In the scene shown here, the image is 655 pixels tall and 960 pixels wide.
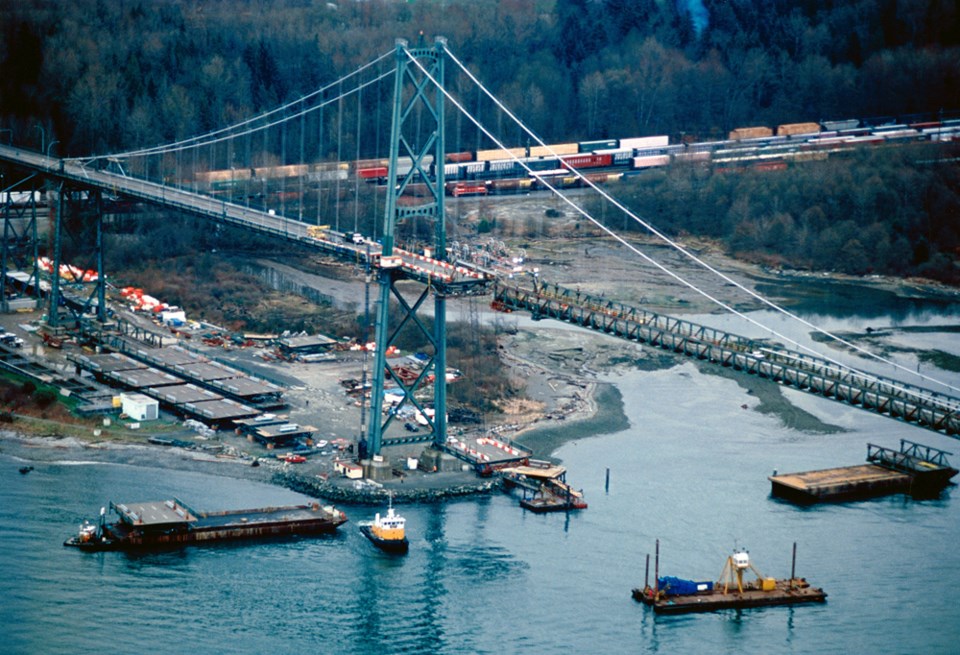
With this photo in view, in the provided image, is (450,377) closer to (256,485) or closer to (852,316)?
(256,485)

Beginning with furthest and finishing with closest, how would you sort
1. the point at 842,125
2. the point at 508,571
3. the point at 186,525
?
1. the point at 842,125
2. the point at 186,525
3. the point at 508,571

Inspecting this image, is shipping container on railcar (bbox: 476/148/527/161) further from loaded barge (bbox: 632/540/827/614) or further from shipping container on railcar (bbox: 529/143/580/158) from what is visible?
loaded barge (bbox: 632/540/827/614)

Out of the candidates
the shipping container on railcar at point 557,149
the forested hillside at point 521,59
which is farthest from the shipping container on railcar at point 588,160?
the forested hillside at point 521,59

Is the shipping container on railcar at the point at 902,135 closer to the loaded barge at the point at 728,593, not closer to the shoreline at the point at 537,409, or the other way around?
the shoreline at the point at 537,409

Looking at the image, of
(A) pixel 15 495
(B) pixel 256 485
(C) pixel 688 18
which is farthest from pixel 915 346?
(C) pixel 688 18

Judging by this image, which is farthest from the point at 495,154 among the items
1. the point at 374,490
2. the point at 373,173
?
Answer: the point at 374,490

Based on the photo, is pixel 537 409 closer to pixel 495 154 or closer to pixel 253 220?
pixel 253 220
